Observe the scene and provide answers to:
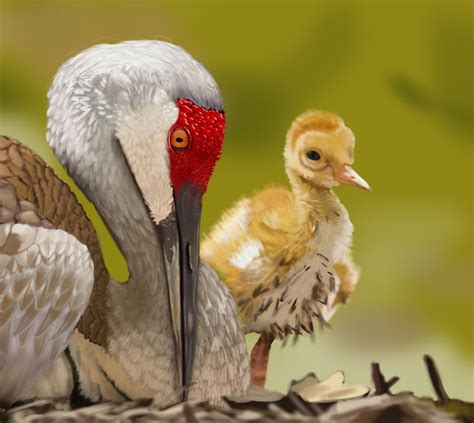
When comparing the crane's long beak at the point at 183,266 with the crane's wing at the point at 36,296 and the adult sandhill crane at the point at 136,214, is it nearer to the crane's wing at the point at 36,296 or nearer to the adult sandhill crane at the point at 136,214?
the adult sandhill crane at the point at 136,214

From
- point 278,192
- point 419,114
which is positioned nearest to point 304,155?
point 278,192

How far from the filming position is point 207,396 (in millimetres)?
888

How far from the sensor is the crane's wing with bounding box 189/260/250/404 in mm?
887

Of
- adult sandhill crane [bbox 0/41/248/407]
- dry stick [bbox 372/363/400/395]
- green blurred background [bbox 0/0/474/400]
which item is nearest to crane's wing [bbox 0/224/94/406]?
adult sandhill crane [bbox 0/41/248/407]

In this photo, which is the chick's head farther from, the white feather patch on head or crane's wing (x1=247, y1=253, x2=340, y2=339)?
the white feather patch on head

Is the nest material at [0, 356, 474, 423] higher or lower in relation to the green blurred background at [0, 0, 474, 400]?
lower

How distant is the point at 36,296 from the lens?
2.49 ft

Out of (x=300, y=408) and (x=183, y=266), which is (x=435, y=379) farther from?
(x=183, y=266)

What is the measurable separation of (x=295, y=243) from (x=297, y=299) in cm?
7

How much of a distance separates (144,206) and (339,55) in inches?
13.9

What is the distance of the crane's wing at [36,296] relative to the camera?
0.75m

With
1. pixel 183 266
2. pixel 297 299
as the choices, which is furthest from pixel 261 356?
pixel 183 266

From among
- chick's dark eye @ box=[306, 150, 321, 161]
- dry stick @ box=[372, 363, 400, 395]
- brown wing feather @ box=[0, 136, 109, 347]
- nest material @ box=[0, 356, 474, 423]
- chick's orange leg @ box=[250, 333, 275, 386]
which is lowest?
nest material @ box=[0, 356, 474, 423]

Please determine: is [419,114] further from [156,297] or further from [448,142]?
[156,297]
